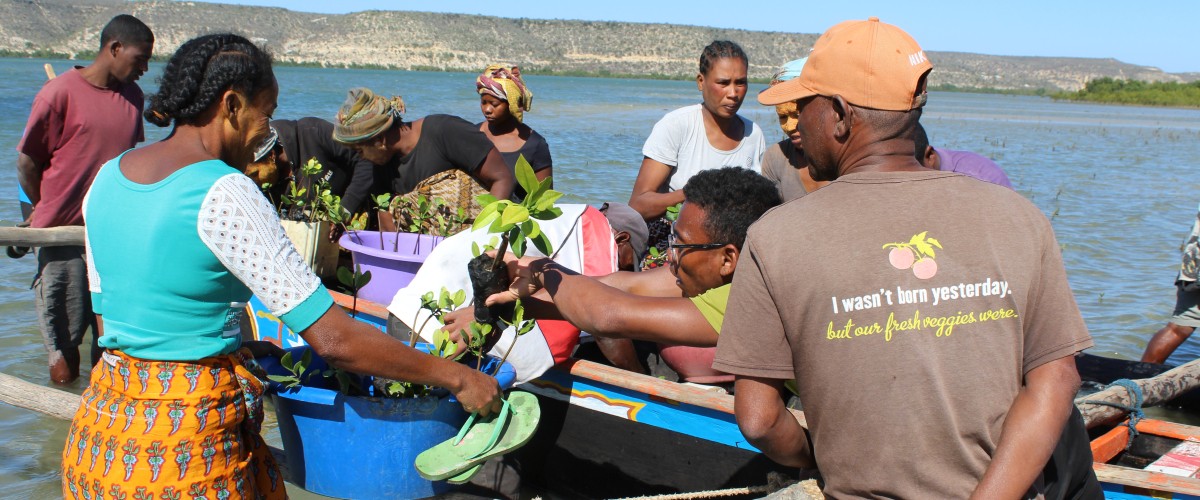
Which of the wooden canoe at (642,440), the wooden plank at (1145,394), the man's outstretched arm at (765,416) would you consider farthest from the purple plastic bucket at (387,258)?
the wooden plank at (1145,394)

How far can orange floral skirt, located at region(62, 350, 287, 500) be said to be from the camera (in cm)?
206

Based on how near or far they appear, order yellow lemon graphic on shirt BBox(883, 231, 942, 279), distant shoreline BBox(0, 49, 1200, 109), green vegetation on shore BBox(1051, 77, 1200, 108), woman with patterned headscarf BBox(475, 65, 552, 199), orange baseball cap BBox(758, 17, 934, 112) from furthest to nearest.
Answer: distant shoreline BBox(0, 49, 1200, 109) → green vegetation on shore BBox(1051, 77, 1200, 108) → woman with patterned headscarf BBox(475, 65, 552, 199) → orange baseball cap BBox(758, 17, 934, 112) → yellow lemon graphic on shirt BBox(883, 231, 942, 279)

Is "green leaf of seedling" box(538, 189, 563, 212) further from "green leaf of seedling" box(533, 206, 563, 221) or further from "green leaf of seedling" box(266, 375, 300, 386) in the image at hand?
"green leaf of seedling" box(266, 375, 300, 386)

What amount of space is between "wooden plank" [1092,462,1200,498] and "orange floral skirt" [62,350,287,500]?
2491 millimetres

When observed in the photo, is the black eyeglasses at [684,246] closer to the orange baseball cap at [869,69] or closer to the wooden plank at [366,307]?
the orange baseball cap at [869,69]

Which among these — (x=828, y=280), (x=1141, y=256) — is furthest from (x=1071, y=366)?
(x=1141, y=256)

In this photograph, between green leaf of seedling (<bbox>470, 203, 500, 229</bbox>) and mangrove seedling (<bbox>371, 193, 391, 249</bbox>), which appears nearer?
green leaf of seedling (<bbox>470, 203, 500, 229</bbox>)

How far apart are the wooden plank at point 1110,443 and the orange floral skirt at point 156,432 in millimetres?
2904

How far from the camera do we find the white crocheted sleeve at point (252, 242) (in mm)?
1964

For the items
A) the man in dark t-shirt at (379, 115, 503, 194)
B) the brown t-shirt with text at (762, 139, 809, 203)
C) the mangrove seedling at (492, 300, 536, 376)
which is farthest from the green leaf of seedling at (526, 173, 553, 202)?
the man in dark t-shirt at (379, 115, 503, 194)

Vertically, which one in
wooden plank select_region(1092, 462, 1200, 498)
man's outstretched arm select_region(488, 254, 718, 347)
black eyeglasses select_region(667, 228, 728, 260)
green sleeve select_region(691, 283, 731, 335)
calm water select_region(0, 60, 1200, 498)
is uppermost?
black eyeglasses select_region(667, 228, 728, 260)

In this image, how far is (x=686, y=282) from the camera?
9.54 feet

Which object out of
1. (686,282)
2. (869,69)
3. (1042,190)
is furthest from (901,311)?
(1042,190)

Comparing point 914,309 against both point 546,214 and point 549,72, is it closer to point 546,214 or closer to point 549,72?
point 546,214
